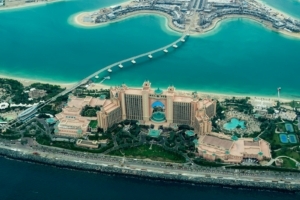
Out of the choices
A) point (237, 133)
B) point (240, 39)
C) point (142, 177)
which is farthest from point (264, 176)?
point (240, 39)

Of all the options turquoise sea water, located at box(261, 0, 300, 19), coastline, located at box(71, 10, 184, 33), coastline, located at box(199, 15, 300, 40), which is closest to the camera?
coastline, located at box(199, 15, 300, 40)

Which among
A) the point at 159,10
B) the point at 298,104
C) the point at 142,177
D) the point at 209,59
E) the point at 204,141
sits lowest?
the point at 142,177

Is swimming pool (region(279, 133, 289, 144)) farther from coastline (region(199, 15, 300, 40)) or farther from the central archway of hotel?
coastline (region(199, 15, 300, 40))

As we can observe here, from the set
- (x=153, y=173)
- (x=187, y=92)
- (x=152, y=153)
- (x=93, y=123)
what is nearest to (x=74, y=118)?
(x=93, y=123)

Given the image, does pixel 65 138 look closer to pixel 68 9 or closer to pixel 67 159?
pixel 67 159

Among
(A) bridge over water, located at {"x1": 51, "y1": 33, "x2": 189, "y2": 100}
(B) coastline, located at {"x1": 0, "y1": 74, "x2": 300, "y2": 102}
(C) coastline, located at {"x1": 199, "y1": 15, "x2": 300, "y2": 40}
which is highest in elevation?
(C) coastline, located at {"x1": 199, "y1": 15, "x2": 300, "y2": 40}

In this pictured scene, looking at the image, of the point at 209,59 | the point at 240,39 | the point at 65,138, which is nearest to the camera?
the point at 65,138

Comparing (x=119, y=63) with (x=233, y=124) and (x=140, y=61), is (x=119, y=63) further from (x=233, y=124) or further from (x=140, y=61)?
(x=233, y=124)

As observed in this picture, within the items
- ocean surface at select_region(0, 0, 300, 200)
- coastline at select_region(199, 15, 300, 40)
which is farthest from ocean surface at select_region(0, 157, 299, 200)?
coastline at select_region(199, 15, 300, 40)
